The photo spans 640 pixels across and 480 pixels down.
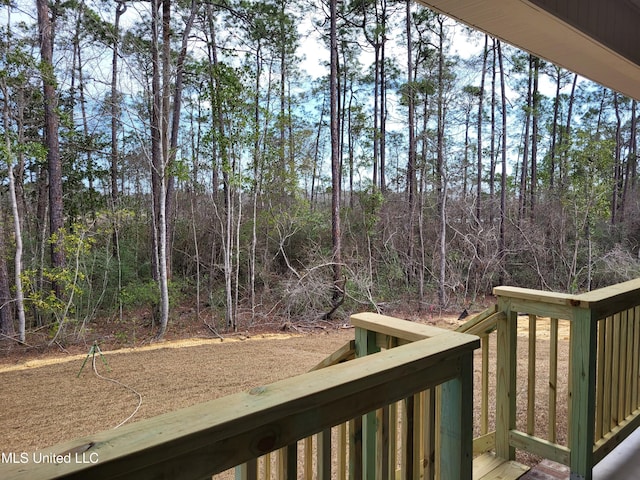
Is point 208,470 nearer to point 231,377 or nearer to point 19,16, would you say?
point 231,377

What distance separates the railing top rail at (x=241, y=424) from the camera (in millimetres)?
476

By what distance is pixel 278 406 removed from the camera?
602 mm

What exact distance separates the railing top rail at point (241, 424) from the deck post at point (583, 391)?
36.9 inches

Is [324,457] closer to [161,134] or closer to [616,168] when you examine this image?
[161,134]

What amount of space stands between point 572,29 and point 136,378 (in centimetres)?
537

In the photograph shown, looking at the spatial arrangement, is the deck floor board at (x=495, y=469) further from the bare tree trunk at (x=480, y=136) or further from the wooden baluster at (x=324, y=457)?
the bare tree trunk at (x=480, y=136)

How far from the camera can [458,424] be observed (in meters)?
0.89

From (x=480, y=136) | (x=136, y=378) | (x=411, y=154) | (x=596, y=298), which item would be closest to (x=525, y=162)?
(x=480, y=136)

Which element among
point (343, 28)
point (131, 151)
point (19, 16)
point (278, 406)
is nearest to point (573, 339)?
point (278, 406)

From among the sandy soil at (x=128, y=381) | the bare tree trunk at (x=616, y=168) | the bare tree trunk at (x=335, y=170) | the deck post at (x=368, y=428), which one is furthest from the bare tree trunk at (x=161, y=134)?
the bare tree trunk at (x=616, y=168)

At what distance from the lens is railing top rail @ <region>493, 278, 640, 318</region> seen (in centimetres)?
146

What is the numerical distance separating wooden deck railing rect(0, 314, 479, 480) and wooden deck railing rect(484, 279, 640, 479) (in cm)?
75

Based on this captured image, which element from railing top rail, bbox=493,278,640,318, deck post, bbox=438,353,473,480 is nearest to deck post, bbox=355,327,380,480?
deck post, bbox=438,353,473,480

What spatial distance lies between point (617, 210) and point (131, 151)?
1317 centimetres
